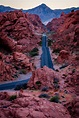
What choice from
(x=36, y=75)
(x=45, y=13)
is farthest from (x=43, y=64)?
(x=45, y=13)

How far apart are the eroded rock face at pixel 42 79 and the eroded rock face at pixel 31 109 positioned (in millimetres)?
6902

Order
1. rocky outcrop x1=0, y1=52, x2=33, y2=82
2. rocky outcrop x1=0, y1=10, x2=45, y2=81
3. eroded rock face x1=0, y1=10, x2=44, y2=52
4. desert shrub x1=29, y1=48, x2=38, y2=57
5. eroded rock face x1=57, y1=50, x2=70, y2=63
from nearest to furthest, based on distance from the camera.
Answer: rocky outcrop x1=0, y1=52, x2=33, y2=82 < eroded rock face x1=57, y1=50, x2=70, y2=63 < rocky outcrop x1=0, y1=10, x2=45, y2=81 < desert shrub x1=29, y1=48, x2=38, y2=57 < eroded rock face x1=0, y1=10, x2=44, y2=52

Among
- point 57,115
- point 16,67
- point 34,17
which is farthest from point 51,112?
point 34,17

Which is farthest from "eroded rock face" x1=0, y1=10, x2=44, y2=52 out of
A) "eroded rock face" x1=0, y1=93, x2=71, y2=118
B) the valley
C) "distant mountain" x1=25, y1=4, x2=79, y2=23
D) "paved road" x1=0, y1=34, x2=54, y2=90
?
"distant mountain" x1=25, y1=4, x2=79, y2=23

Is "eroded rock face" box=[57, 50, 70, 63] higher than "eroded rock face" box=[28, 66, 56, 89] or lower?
lower

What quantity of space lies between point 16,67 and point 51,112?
22.5 m

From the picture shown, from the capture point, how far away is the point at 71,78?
21859 mm

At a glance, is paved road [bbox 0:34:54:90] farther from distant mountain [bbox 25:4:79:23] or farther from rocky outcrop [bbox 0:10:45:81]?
distant mountain [bbox 25:4:79:23]

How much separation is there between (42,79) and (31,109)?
9.37 meters

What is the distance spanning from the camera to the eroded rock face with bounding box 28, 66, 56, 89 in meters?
21.4

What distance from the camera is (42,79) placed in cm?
2194

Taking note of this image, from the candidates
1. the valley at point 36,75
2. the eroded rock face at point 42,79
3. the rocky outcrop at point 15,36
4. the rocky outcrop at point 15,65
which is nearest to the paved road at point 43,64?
the valley at point 36,75

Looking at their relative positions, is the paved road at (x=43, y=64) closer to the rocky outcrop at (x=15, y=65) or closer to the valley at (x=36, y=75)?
the valley at (x=36, y=75)

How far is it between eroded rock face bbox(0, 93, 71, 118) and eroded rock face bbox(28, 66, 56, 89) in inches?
272
